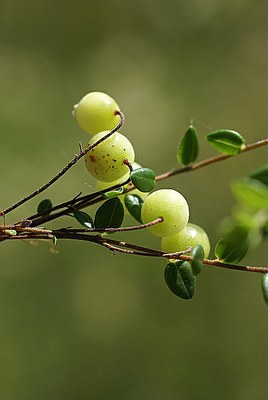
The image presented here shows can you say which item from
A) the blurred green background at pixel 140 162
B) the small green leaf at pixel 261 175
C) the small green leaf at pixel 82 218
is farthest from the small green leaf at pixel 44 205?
the blurred green background at pixel 140 162

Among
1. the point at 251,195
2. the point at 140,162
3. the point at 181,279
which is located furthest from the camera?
the point at 140,162

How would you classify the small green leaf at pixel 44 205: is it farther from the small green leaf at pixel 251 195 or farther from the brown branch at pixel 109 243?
the small green leaf at pixel 251 195

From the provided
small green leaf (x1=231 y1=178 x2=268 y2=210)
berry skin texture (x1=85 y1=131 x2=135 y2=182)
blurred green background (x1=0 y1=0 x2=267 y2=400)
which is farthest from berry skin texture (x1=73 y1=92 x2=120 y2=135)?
blurred green background (x1=0 y1=0 x2=267 y2=400)

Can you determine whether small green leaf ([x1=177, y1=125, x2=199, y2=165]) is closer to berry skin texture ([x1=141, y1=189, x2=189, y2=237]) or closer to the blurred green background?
berry skin texture ([x1=141, y1=189, x2=189, y2=237])

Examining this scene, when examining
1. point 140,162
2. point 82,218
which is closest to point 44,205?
point 82,218

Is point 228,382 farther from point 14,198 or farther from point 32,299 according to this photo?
point 14,198

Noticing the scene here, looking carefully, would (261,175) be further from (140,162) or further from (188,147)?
(140,162)

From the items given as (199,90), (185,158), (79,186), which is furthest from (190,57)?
(185,158)
